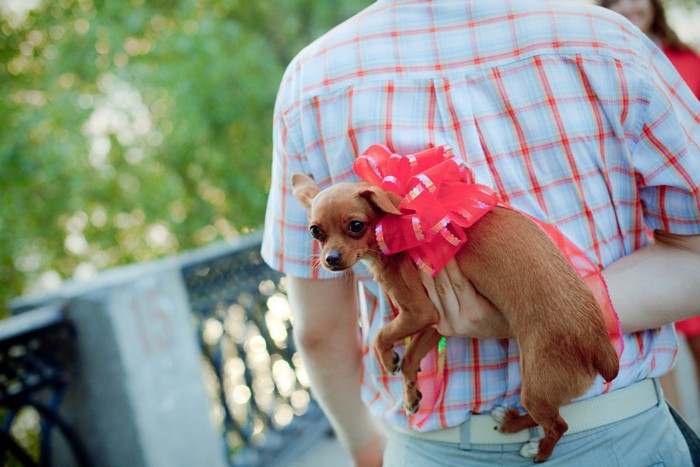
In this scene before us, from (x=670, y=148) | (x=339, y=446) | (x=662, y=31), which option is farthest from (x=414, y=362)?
(x=339, y=446)

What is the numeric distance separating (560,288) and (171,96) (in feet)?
19.1

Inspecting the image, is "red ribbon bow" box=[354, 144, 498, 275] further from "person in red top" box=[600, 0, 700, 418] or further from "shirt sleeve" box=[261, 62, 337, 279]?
"person in red top" box=[600, 0, 700, 418]

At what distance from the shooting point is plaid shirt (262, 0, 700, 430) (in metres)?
1.07

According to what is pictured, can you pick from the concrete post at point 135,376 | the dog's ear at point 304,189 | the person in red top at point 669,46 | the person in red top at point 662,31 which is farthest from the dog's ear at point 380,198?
the person in red top at point 662,31

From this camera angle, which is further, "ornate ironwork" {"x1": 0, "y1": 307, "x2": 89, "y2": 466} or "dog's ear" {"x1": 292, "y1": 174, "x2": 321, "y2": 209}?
"ornate ironwork" {"x1": 0, "y1": 307, "x2": 89, "y2": 466}

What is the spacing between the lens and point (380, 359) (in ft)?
4.19

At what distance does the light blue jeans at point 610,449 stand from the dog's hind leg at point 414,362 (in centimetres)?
9

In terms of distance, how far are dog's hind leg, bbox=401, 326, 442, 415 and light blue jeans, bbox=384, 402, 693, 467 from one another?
0.09 m

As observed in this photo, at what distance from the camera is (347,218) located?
111 cm

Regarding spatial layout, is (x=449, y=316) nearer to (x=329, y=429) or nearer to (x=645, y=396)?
(x=645, y=396)

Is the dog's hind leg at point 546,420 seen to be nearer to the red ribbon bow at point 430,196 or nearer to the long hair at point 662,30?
the red ribbon bow at point 430,196

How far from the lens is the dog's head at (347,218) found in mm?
1101

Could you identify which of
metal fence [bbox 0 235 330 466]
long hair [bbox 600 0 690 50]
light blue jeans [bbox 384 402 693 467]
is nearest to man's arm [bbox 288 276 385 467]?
light blue jeans [bbox 384 402 693 467]

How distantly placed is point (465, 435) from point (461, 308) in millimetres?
239
